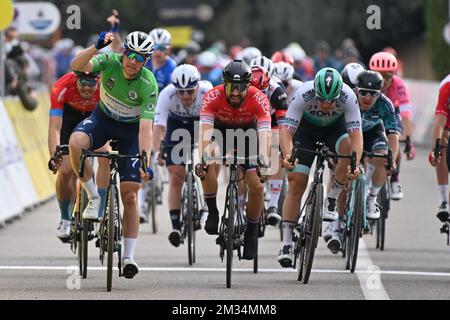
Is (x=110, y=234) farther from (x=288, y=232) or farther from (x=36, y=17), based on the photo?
(x=36, y=17)

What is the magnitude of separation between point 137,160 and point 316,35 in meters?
42.4

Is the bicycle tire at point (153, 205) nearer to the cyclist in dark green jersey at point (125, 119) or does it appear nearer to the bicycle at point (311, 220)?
the bicycle at point (311, 220)

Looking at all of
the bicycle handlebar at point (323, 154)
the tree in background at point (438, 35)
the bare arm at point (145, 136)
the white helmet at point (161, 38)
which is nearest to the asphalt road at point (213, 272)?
the bicycle handlebar at point (323, 154)

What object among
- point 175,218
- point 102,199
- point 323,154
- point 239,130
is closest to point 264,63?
point 175,218

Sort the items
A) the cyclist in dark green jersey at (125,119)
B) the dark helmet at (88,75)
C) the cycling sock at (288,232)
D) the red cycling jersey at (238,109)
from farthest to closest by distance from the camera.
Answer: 1. the dark helmet at (88,75)
2. the cycling sock at (288,232)
3. the red cycling jersey at (238,109)
4. the cyclist in dark green jersey at (125,119)

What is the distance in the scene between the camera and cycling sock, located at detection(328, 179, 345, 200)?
14.5 metres

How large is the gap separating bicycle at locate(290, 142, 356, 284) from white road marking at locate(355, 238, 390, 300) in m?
0.51

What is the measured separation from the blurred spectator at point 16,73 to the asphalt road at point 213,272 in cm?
323

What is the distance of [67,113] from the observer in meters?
15.0

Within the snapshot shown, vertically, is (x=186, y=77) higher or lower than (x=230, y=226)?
higher

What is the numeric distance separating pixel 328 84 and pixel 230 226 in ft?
4.76

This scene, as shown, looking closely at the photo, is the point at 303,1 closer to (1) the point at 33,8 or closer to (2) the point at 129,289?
(1) the point at 33,8

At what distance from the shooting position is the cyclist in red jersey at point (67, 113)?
14.6 metres

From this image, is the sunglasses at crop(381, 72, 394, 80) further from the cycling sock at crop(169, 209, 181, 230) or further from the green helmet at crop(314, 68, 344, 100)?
the green helmet at crop(314, 68, 344, 100)
